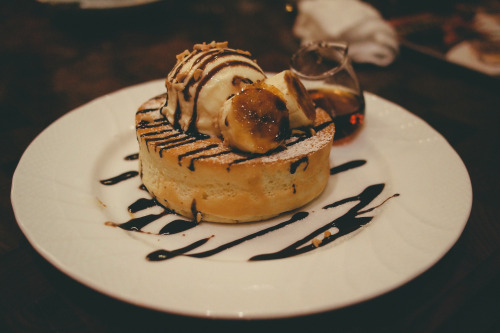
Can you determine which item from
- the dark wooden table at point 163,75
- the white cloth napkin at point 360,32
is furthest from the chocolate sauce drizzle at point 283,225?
the white cloth napkin at point 360,32

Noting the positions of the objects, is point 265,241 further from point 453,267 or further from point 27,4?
point 27,4

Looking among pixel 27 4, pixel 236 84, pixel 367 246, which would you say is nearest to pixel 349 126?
pixel 236 84

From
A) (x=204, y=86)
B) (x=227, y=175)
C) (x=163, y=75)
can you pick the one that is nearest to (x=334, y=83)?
(x=204, y=86)

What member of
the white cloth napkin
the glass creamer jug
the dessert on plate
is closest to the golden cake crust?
the dessert on plate

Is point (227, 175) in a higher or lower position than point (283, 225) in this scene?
higher

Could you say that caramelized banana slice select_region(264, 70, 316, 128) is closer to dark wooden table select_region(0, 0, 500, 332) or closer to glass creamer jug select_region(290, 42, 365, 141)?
glass creamer jug select_region(290, 42, 365, 141)

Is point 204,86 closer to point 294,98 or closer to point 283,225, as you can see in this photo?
point 294,98

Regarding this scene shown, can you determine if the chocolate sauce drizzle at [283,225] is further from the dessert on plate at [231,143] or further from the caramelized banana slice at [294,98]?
the caramelized banana slice at [294,98]
